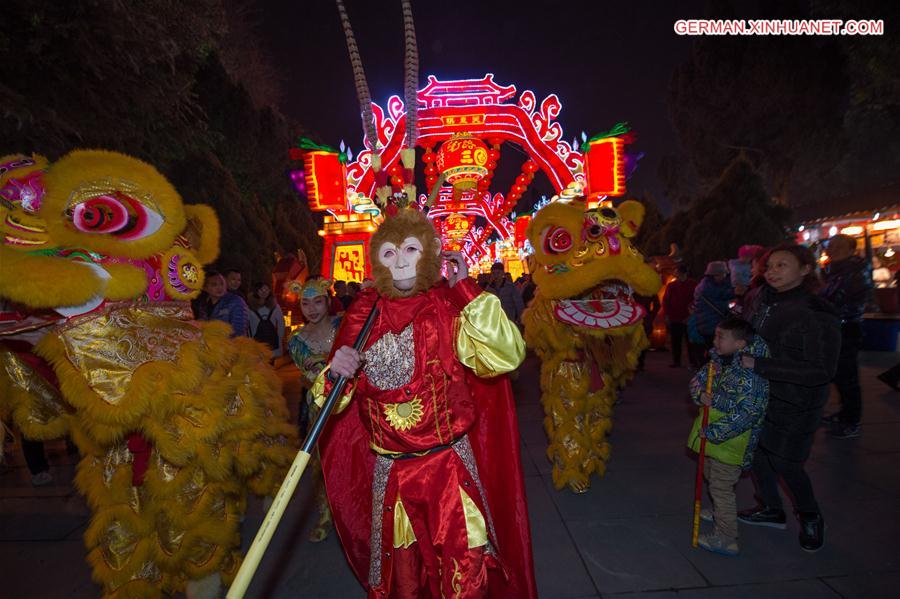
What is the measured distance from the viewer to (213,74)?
16.3m

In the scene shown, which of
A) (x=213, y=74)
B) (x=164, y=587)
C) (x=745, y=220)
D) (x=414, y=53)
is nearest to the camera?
(x=414, y=53)

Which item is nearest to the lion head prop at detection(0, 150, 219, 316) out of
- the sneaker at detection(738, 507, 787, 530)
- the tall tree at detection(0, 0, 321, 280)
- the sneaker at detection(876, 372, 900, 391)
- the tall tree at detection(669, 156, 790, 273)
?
the tall tree at detection(0, 0, 321, 280)

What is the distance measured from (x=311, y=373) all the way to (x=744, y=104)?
22.3 meters

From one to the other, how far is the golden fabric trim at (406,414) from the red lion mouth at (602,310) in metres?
1.79

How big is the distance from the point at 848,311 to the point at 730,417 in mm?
3078

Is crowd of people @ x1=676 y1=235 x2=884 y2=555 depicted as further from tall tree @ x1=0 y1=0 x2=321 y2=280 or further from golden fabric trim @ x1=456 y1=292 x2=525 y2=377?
tall tree @ x1=0 y1=0 x2=321 y2=280

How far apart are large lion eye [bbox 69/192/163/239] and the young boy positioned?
3.26 metres

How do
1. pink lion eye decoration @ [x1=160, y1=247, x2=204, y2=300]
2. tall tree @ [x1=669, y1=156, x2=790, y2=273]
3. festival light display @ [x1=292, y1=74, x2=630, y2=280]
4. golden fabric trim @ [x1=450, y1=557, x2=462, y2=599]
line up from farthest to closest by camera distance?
tall tree @ [x1=669, y1=156, x2=790, y2=273], festival light display @ [x1=292, y1=74, x2=630, y2=280], pink lion eye decoration @ [x1=160, y1=247, x2=204, y2=300], golden fabric trim @ [x1=450, y1=557, x2=462, y2=599]

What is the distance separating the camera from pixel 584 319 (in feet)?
11.7

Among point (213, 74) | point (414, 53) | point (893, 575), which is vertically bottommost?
point (893, 575)

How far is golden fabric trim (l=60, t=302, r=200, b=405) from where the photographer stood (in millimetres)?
2180

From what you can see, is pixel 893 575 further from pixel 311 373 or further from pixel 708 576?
pixel 311 373

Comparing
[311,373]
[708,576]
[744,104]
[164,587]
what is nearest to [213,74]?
[311,373]

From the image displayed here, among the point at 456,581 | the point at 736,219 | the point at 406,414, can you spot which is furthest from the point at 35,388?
the point at 736,219
